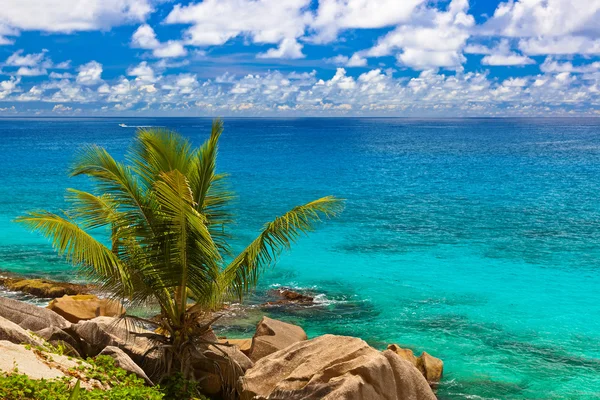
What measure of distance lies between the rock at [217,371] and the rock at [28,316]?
329 centimetres

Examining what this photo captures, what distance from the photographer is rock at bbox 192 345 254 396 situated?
14422 millimetres

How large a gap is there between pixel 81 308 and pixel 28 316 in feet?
14.4

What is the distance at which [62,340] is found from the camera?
13.6m

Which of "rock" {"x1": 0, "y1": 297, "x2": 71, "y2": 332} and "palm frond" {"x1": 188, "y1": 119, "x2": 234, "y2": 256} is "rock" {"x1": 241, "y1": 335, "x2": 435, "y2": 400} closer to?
"palm frond" {"x1": 188, "y1": 119, "x2": 234, "y2": 256}

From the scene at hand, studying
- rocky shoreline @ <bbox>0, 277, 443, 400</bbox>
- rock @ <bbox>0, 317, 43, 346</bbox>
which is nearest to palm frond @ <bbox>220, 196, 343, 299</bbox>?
rocky shoreline @ <bbox>0, 277, 443, 400</bbox>

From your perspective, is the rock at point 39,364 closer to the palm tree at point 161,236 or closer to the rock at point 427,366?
the palm tree at point 161,236

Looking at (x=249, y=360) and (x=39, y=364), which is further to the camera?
(x=249, y=360)

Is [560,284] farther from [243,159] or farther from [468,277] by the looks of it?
[243,159]

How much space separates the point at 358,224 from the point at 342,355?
26536 mm

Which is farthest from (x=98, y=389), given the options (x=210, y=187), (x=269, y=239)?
(x=210, y=187)

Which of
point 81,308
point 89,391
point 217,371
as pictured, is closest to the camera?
point 89,391

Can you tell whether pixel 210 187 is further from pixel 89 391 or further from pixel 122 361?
pixel 89 391

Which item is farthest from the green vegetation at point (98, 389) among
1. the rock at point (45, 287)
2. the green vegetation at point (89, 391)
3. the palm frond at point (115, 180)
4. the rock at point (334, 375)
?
the rock at point (45, 287)

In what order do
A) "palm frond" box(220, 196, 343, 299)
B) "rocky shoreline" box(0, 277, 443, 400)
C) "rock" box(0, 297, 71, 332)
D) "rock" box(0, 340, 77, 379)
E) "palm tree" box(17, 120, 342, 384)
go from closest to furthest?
1. "rock" box(0, 340, 77, 379)
2. "rocky shoreline" box(0, 277, 443, 400)
3. "palm tree" box(17, 120, 342, 384)
4. "palm frond" box(220, 196, 343, 299)
5. "rock" box(0, 297, 71, 332)
